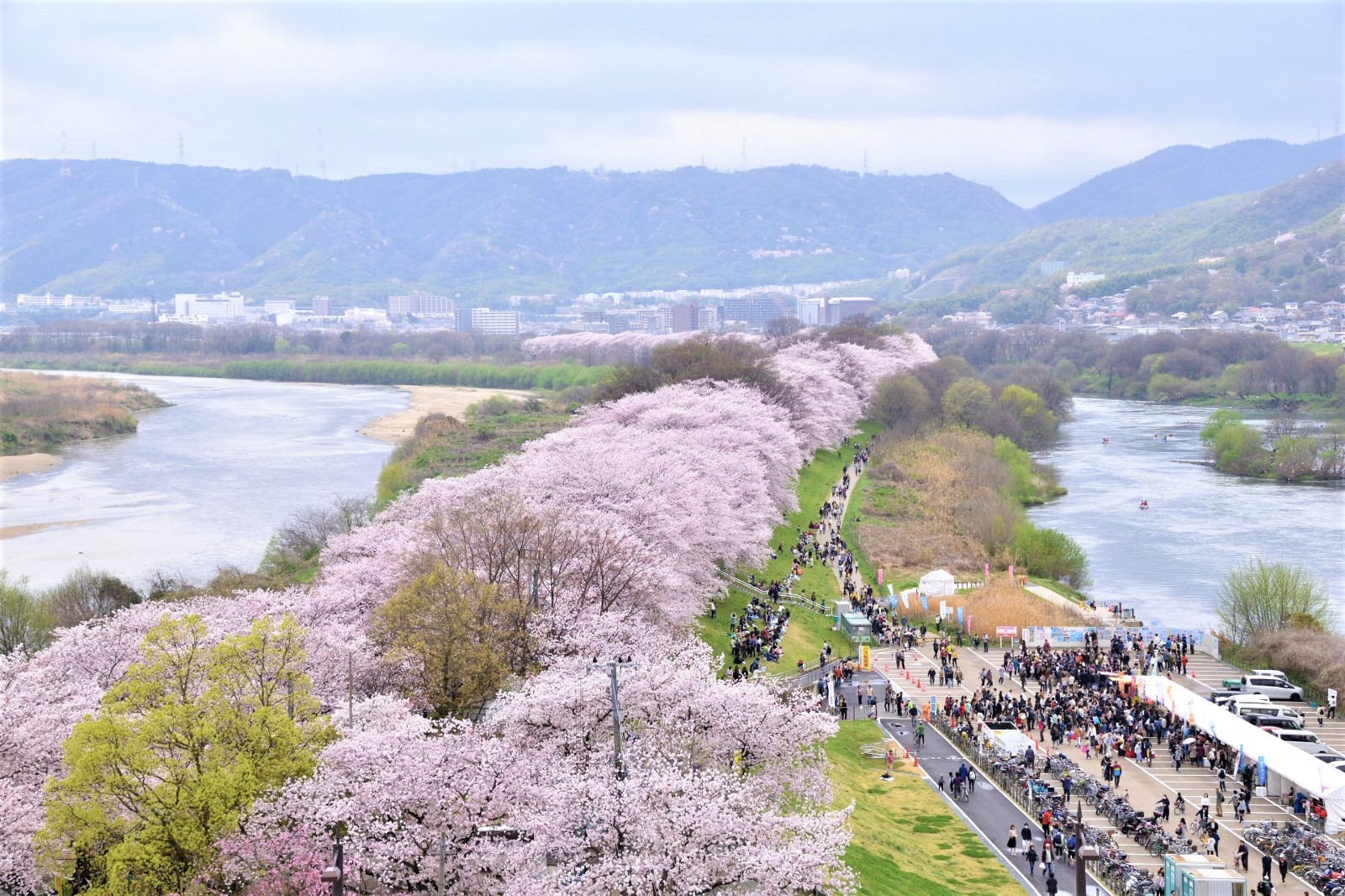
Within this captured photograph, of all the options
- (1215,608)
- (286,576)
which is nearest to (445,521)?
(286,576)

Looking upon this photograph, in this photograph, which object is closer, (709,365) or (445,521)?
(445,521)

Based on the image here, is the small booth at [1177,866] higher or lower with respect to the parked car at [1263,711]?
higher

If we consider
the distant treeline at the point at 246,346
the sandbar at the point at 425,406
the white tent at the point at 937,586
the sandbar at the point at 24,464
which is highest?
the distant treeline at the point at 246,346

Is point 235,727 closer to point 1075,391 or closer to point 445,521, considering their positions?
point 445,521

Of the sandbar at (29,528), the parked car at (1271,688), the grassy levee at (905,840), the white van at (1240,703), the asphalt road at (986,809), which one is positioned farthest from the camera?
the sandbar at (29,528)

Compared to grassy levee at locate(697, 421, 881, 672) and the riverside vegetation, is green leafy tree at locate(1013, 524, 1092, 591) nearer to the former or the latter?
grassy levee at locate(697, 421, 881, 672)

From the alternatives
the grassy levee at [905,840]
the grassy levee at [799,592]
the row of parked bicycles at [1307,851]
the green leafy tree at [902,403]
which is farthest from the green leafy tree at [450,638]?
the green leafy tree at [902,403]

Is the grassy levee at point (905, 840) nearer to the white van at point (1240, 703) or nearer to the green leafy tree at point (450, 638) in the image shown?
the green leafy tree at point (450, 638)
